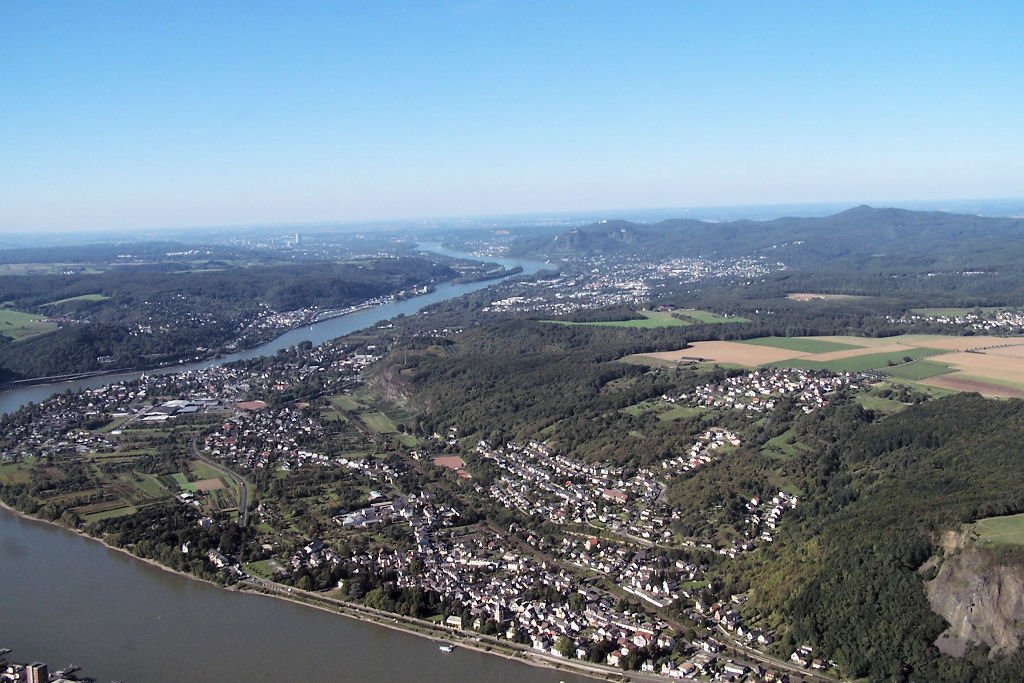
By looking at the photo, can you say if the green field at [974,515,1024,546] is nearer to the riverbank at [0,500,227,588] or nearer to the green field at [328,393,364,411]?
the riverbank at [0,500,227,588]

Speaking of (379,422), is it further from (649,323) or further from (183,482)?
(649,323)

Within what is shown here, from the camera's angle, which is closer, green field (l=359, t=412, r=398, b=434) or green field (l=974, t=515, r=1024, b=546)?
green field (l=974, t=515, r=1024, b=546)

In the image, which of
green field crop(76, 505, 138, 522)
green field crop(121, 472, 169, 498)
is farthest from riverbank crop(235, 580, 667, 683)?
green field crop(121, 472, 169, 498)

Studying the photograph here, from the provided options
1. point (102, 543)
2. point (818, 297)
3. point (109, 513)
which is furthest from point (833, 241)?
point (102, 543)

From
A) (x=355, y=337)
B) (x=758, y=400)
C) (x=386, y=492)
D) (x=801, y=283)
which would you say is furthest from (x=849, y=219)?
(x=386, y=492)

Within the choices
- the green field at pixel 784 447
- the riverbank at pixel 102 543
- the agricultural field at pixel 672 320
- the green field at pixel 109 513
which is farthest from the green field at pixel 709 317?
the riverbank at pixel 102 543

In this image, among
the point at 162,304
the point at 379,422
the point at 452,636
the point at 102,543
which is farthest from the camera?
the point at 162,304
